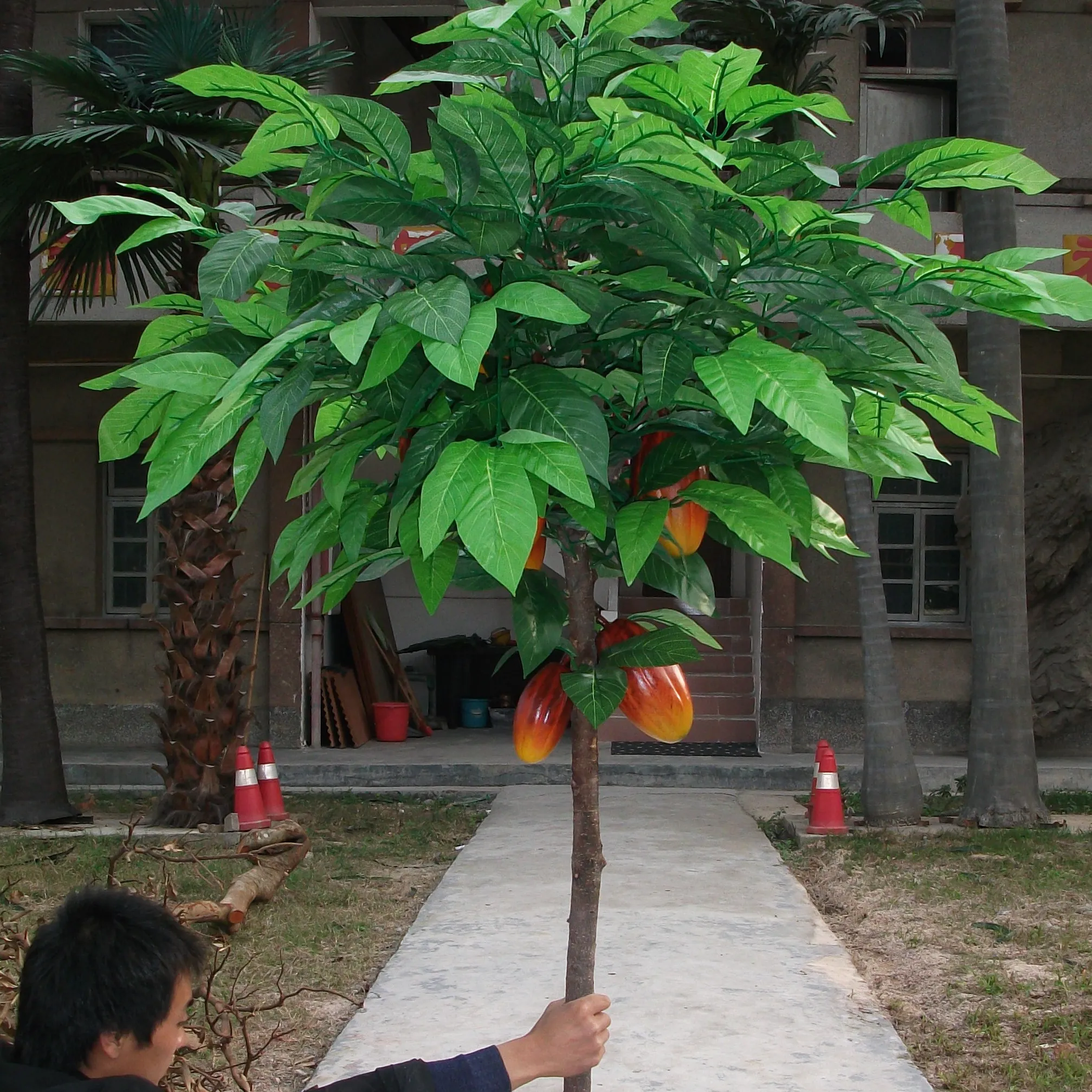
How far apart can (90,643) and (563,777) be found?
4.92 m

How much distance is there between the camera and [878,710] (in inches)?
340

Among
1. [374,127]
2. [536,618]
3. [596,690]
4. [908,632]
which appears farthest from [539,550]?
[908,632]

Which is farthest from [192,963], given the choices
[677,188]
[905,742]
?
[905,742]

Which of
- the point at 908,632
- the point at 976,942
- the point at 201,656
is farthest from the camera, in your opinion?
the point at 908,632

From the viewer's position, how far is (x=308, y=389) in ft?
5.98

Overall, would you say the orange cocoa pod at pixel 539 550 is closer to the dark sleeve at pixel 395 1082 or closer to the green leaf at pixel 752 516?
the green leaf at pixel 752 516

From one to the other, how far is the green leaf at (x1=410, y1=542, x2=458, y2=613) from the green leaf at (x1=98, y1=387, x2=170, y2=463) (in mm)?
485

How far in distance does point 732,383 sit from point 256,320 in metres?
0.76

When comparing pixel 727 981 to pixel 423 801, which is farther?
pixel 423 801

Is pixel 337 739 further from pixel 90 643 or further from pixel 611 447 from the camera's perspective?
pixel 611 447

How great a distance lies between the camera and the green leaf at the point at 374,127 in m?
1.76

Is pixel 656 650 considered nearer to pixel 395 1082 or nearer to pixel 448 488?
pixel 448 488

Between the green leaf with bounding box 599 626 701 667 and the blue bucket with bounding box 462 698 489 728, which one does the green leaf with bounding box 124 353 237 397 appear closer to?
the green leaf with bounding box 599 626 701 667

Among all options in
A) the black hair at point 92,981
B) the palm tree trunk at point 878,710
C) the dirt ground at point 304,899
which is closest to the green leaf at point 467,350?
the black hair at point 92,981
